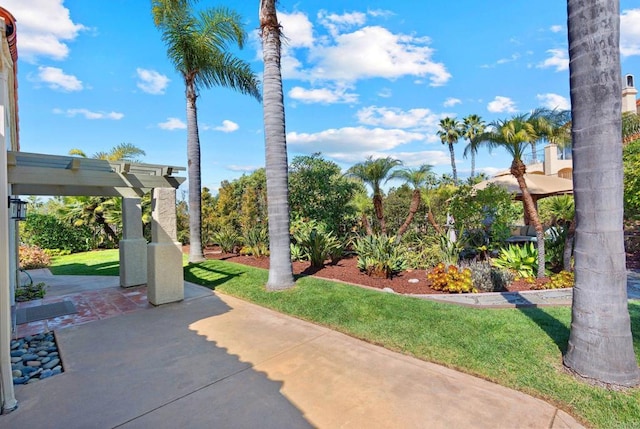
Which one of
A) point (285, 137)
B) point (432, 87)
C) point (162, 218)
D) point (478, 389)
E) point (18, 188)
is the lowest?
point (478, 389)

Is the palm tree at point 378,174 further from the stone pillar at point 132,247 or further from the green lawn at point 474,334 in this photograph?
the stone pillar at point 132,247

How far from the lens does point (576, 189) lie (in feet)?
10.8

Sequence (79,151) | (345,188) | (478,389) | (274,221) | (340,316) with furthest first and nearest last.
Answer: (79,151), (345,188), (274,221), (340,316), (478,389)

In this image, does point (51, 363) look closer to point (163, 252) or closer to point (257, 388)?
point (163, 252)

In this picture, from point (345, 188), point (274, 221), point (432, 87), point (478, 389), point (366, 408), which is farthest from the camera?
point (432, 87)

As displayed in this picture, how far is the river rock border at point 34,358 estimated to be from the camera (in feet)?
12.5

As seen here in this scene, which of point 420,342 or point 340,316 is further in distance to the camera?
point 340,316

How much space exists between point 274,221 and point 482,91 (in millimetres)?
11236

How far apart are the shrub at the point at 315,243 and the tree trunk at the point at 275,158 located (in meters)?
2.55

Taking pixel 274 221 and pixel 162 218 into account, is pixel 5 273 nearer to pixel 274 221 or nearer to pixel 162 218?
pixel 162 218

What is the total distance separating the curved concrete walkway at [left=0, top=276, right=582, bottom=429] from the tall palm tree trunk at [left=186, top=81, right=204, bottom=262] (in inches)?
257

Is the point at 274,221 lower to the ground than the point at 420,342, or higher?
higher

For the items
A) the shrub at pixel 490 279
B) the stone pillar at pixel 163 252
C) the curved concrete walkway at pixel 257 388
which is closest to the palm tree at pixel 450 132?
the shrub at pixel 490 279

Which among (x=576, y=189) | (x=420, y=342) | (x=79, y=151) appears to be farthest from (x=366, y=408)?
(x=79, y=151)
